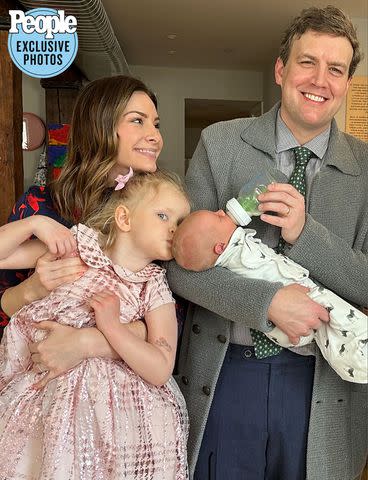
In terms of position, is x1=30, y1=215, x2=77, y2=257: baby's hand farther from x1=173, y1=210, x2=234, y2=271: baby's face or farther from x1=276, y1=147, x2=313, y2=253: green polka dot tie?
x1=276, y1=147, x2=313, y2=253: green polka dot tie

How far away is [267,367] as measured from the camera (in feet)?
4.12

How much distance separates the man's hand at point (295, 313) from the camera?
1.09 meters

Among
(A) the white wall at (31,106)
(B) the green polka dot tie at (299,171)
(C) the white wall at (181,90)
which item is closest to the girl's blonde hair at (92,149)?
(B) the green polka dot tie at (299,171)

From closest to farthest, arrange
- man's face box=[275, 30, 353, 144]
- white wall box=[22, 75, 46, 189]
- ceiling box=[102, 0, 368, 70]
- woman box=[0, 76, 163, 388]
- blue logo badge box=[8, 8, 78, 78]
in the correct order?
1. man's face box=[275, 30, 353, 144]
2. woman box=[0, 76, 163, 388]
3. blue logo badge box=[8, 8, 78, 78]
4. ceiling box=[102, 0, 368, 70]
5. white wall box=[22, 75, 46, 189]

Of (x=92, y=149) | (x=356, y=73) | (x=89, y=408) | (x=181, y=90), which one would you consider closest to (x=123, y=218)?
(x=92, y=149)

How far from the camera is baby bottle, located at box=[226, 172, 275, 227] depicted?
1176 mm

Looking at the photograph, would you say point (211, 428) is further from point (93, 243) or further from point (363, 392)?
point (93, 243)

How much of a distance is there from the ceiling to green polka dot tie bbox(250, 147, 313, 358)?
132 inches

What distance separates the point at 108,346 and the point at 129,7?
3.95 m

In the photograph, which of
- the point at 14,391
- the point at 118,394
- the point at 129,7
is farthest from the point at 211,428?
the point at 129,7

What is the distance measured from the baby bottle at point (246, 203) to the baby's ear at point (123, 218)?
0.22 m

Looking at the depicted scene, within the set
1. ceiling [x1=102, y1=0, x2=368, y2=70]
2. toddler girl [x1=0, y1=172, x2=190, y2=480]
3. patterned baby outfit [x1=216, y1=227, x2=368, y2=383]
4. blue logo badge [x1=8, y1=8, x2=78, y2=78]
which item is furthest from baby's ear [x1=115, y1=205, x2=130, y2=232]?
ceiling [x1=102, y1=0, x2=368, y2=70]

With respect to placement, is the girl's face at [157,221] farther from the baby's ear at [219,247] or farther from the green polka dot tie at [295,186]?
the green polka dot tie at [295,186]

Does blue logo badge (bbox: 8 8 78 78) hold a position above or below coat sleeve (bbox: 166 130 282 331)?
above
